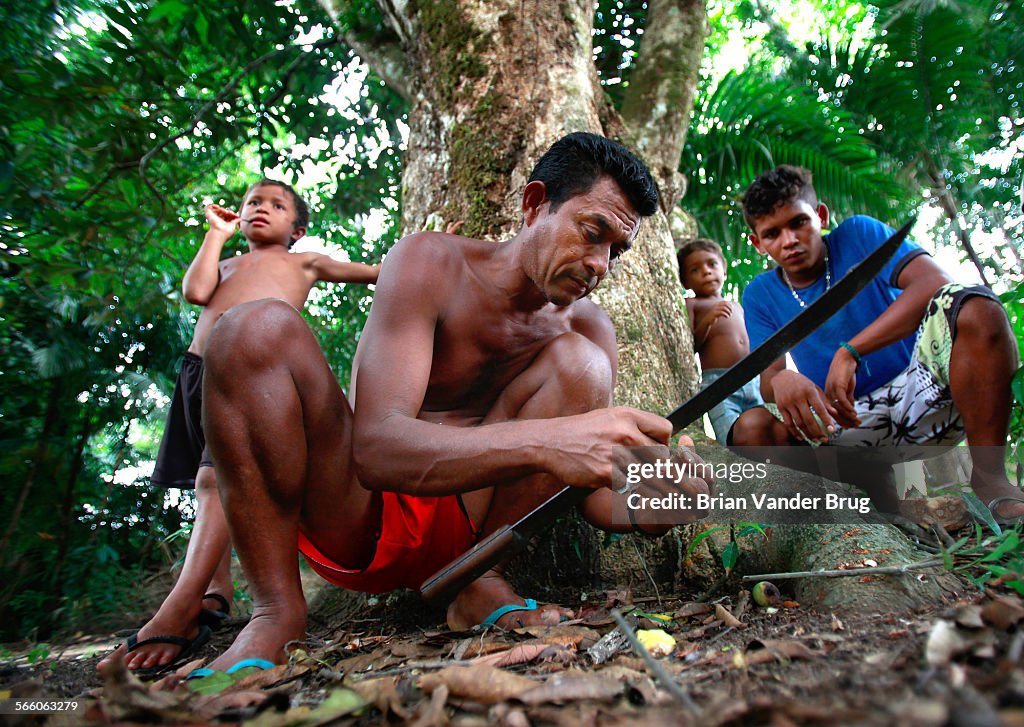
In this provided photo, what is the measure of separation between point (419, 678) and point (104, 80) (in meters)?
2.39

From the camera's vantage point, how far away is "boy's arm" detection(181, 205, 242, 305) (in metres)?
3.26

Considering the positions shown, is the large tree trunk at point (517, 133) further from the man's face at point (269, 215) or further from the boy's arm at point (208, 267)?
the boy's arm at point (208, 267)

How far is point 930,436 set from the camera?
103 inches

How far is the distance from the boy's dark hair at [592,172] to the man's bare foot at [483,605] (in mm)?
1210

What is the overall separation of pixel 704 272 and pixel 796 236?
1448mm

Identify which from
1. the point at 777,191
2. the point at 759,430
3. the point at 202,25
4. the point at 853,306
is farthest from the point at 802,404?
the point at 202,25

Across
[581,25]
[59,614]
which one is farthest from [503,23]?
[59,614]

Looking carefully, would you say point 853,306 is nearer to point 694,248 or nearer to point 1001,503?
point 1001,503

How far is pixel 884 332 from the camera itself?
2.45 meters

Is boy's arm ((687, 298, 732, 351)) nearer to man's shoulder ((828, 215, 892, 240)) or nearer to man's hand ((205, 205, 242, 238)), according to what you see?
man's shoulder ((828, 215, 892, 240))

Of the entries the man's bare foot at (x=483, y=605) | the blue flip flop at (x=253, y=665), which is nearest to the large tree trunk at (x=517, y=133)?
the man's bare foot at (x=483, y=605)

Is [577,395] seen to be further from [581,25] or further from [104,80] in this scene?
[581,25]

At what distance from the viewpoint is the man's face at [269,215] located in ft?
11.7

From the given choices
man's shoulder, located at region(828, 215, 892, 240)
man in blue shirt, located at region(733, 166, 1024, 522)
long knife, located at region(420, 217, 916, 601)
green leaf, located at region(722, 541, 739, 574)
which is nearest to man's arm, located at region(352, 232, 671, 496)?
long knife, located at region(420, 217, 916, 601)
